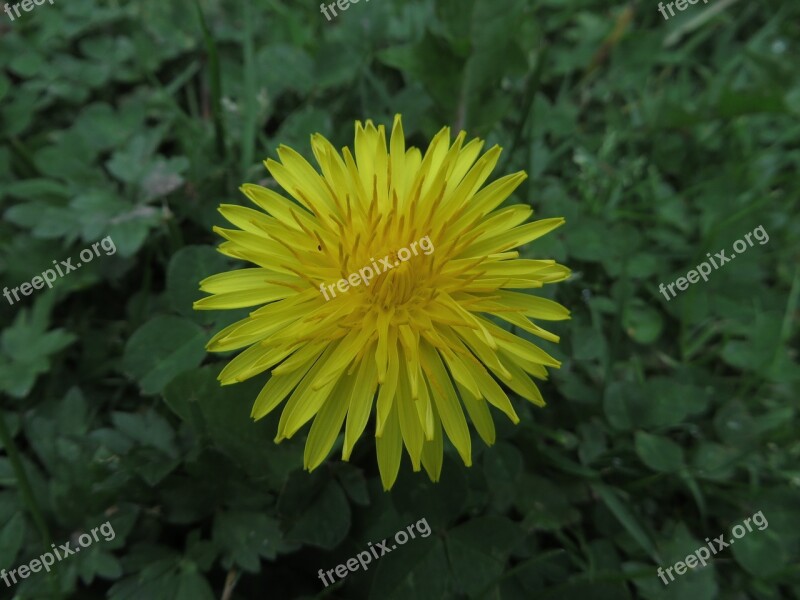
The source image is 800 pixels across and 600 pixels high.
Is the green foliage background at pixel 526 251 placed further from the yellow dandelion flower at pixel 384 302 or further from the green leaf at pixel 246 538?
the yellow dandelion flower at pixel 384 302

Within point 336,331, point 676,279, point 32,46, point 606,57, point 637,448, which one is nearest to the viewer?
point 336,331

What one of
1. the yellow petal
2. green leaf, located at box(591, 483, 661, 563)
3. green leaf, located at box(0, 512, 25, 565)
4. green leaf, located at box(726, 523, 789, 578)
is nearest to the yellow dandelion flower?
the yellow petal

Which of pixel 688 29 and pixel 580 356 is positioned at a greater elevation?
pixel 688 29

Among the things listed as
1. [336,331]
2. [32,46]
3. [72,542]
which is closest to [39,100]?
[32,46]

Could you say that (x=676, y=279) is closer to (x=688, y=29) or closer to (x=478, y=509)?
(x=478, y=509)

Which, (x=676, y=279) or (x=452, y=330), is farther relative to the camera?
(x=676, y=279)
